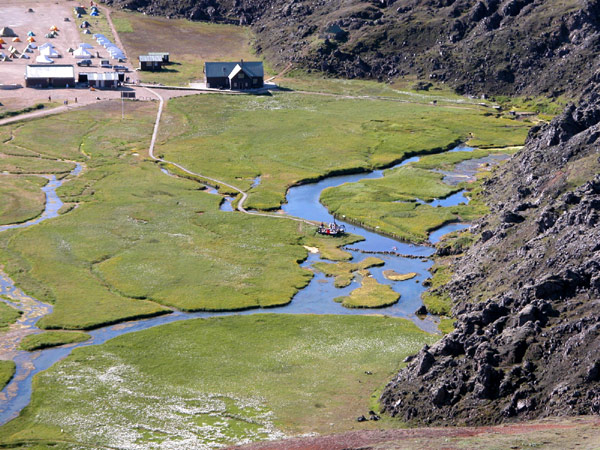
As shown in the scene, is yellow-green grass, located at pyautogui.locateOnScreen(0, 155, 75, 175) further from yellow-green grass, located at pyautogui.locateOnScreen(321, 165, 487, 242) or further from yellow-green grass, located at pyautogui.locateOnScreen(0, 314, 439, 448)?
yellow-green grass, located at pyautogui.locateOnScreen(0, 314, 439, 448)

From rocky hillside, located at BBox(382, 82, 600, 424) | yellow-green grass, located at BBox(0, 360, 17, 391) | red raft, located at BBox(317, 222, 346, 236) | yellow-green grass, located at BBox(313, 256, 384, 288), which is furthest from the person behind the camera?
red raft, located at BBox(317, 222, 346, 236)

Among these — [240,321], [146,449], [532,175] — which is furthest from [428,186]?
[146,449]

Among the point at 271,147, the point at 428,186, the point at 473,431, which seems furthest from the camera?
the point at 271,147

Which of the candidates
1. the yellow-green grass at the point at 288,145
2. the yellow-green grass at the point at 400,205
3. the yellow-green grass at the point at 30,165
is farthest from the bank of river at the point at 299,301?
the yellow-green grass at the point at 288,145

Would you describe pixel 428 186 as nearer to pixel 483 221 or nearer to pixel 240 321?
pixel 483 221

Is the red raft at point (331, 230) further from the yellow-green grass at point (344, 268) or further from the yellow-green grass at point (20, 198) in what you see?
the yellow-green grass at point (20, 198)

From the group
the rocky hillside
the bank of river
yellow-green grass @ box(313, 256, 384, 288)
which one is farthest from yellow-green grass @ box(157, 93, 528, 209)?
the rocky hillside

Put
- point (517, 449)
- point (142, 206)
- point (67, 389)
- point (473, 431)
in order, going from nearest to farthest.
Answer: point (517, 449)
point (473, 431)
point (67, 389)
point (142, 206)
